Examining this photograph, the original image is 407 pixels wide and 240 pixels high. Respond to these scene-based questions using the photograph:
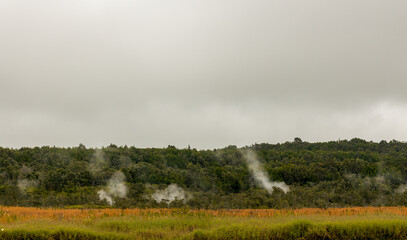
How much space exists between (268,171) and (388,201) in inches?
1044

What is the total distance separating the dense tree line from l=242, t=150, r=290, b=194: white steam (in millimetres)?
846

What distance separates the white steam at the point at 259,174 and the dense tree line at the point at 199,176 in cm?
85

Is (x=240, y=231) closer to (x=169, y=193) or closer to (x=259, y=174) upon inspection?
(x=169, y=193)

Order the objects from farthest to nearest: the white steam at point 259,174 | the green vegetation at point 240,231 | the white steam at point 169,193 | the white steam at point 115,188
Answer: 1. the white steam at point 259,174
2. the white steam at point 169,193
3. the white steam at point 115,188
4. the green vegetation at point 240,231

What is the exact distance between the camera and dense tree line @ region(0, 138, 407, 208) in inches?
1198

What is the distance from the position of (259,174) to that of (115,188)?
21272mm

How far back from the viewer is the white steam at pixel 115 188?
125ft

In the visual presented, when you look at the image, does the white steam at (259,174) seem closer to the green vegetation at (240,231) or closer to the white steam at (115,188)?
the white steam at (115,188)

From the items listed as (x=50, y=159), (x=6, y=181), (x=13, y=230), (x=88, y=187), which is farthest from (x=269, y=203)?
(x=50, y=159)

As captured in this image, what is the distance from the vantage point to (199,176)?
51.0 metres

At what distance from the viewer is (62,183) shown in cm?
4325

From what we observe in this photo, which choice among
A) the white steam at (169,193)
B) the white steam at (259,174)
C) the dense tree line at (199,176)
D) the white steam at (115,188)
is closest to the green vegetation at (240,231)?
the dense tree line at (199,176)

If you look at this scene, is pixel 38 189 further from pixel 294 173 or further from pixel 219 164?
pixel 294 173

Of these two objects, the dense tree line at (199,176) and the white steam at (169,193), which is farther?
the white steam at (169,193)
